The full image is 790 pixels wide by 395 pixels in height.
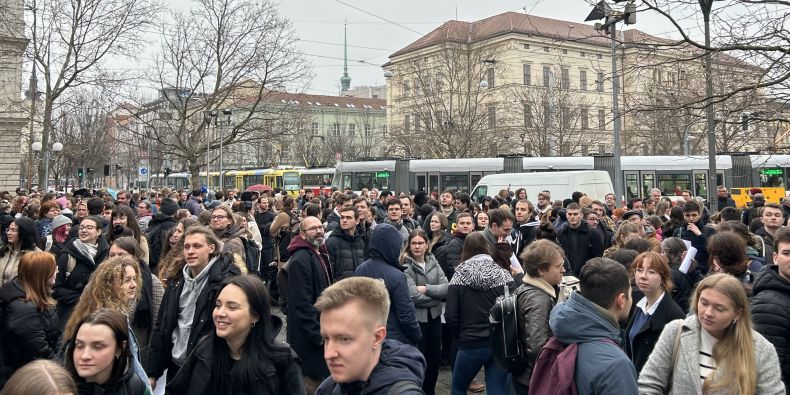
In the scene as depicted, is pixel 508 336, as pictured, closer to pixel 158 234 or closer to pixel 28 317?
pixel 28 317

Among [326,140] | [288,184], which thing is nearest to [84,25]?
[288,184]

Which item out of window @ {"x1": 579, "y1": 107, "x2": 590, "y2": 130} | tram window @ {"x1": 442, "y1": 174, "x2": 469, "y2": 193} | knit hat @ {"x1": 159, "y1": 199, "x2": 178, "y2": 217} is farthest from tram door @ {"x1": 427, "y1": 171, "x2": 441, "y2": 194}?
knit hat @ {"x1": 159, "y1": 199, "x2": 178, "y2": 217}

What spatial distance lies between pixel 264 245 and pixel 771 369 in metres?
9.52

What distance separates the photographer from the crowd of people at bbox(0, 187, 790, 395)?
3.06 m

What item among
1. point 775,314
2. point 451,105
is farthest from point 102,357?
point 451,105

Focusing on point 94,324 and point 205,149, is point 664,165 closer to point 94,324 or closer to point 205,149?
point 205,149

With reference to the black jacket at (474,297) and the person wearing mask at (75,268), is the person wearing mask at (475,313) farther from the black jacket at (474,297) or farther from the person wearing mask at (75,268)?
the person wearing mask at (75,268)

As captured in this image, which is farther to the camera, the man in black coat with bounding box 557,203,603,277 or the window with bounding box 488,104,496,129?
the window with bounding box 488,104,496,129

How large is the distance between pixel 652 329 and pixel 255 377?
2.60m

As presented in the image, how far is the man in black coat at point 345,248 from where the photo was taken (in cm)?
685

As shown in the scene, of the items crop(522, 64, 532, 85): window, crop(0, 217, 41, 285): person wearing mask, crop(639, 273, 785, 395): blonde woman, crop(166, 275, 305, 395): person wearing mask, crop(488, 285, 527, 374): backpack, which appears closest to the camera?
crop(639, 273, 785, 395): blonde woman

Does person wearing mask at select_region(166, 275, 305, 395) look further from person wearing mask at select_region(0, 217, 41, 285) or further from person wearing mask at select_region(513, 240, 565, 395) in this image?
person wearing mask at select_region(0, 217, 41, 285)

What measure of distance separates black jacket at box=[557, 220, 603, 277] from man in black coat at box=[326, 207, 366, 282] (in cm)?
376

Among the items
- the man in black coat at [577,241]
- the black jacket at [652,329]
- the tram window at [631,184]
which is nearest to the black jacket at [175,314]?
the black jacket at [652,329]
